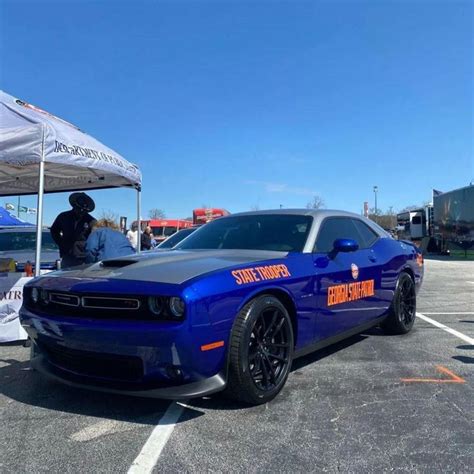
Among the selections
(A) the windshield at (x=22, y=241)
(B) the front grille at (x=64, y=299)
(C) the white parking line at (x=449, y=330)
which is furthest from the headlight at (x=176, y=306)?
(A) the windshield at (x=22, y=241)

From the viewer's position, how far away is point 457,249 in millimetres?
25531

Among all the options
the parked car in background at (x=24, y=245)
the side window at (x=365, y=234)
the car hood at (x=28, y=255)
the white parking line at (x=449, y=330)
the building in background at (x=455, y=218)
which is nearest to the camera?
the side window at (x=365, y=234)

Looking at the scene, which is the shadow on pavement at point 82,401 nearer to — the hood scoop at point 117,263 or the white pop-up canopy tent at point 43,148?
the hood scoop at point 117,263

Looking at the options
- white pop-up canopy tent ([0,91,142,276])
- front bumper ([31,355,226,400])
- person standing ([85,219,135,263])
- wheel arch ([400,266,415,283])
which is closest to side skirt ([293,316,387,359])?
wheel arch ([400,266,415,283])

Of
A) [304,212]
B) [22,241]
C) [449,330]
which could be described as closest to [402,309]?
[449,330]

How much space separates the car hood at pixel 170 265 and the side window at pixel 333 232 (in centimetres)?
58

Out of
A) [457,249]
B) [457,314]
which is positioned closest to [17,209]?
[457,249]

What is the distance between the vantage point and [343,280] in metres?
4.49

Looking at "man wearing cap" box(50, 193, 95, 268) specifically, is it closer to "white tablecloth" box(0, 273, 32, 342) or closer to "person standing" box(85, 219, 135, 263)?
"white tablecloth" box(0, 273, 32, 342)

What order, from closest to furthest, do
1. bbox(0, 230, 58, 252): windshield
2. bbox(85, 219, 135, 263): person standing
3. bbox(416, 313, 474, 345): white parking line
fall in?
bbox(85, 219, 135, 263): person standing < bbox(416, 313, 474, 345): white parking line < bbox(0, 230, 58, 252): windshield

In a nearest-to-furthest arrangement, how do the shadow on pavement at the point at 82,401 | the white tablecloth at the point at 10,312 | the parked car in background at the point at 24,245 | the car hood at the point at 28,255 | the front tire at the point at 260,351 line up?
the front tire at the point at 260,351 < the shadow on pavement at the point at 82,401 < the white tablecloth at the point at 10,312 < the car hood at the point at 28,255 < the parked car in background at the point at 24,245

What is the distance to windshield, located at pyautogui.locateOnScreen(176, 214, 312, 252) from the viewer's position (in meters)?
4.43

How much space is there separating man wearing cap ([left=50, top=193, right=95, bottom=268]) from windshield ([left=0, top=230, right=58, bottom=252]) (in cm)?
401

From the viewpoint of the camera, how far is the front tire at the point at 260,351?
10.6ft
